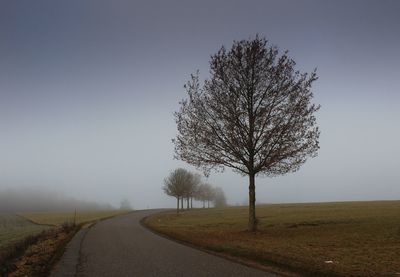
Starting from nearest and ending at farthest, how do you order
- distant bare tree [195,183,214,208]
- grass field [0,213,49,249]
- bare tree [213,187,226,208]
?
grass field [0,213,49,249]
distant bare tree [195,183,214,208]
bare tree [213,187,226,208]

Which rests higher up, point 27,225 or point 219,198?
point 219,198

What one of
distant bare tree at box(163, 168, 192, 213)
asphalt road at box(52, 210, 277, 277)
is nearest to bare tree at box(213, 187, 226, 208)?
distant bare tree at box(163, 168, 192, 213)

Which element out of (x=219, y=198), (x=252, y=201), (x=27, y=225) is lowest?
(x=27, y=225)

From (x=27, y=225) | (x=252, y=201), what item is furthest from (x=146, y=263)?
(x=27, y=225)

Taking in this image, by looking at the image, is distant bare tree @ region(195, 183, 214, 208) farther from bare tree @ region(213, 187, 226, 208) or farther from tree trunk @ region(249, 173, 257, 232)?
tree trunk @ region(249, 173, 257, 232)

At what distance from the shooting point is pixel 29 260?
18203 millimetres

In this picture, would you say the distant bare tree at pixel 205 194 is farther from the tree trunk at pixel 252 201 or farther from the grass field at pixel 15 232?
the tree trunk at pixel 252 201

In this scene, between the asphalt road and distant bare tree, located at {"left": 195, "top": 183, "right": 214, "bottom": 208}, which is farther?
distant bare tree, located at {"left": 195, "top": 183, "right": 214, "bottom": 208}

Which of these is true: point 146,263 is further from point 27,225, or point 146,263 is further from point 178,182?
point 178,182

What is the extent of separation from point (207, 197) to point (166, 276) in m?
141

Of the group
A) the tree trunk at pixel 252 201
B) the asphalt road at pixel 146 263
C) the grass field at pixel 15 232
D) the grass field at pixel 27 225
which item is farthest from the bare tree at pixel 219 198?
the asphalt road at pixel 146 263

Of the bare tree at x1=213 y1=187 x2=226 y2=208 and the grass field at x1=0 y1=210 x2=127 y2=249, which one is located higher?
the bare tree at x1=213 y1=187 x2=226 y2=208

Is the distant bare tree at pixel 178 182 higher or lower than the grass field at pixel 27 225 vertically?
higher

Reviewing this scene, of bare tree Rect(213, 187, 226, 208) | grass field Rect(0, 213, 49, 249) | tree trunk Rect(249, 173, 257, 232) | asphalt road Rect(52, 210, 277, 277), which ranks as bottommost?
grass field Rect(0, 213, 49, 249)
